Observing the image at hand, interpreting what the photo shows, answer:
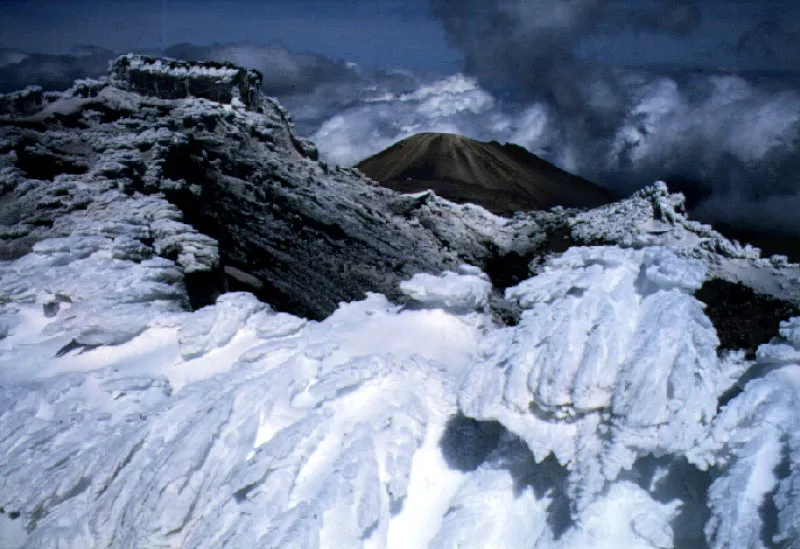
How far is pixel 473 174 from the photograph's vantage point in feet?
49.2

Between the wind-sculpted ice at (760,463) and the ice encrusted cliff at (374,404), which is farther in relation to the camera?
the ice encrusted cliff at (374,404)

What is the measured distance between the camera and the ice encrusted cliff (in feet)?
13.3

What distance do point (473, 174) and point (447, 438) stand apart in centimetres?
1100

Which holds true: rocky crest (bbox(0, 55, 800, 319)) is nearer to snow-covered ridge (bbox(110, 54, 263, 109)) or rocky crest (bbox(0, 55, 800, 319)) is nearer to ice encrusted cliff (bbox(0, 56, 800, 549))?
ice encrusted cliff (bbox(0, 56, 800, 549))

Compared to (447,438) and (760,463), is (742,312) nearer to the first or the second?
(760,463)

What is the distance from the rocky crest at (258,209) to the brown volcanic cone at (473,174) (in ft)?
5.35

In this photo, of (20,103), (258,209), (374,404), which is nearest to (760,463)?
(374,404)

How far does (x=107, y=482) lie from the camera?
16.0 feet

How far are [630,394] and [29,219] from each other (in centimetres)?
987

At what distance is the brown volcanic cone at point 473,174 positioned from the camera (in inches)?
524

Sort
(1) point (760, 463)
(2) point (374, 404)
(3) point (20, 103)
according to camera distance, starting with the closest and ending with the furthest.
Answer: (1) point (760, 463), (2) point (374, 404), (3) point (20, 103)

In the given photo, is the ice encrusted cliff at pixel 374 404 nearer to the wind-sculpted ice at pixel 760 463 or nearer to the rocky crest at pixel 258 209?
the wind-sculpted ice at pixel 760 463

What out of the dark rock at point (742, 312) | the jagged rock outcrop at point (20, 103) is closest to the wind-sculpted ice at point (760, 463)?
the dark rock at point (742, 312)

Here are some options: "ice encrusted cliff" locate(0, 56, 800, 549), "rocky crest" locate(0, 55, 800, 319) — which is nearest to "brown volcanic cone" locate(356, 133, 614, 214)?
"rocky crest" locate(0, 55, 800, 319)
